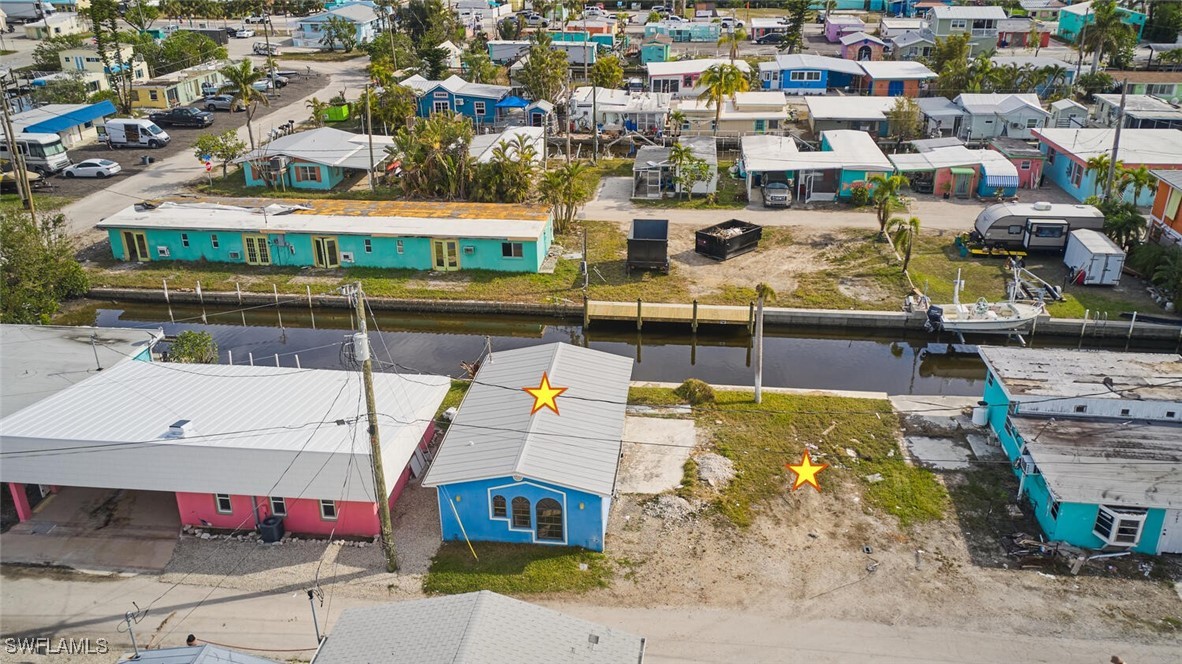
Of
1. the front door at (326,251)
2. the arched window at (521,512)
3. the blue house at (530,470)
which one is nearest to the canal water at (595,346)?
the front door at (326,251)

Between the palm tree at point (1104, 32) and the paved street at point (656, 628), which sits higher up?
the palm tree at point (1104, 32)

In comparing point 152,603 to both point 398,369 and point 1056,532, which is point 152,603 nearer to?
point 398,369

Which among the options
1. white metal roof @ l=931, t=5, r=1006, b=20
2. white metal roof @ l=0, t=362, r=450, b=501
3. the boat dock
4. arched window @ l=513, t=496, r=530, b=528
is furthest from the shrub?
white metal roof @ l=931, t=5, r=1006, b=20

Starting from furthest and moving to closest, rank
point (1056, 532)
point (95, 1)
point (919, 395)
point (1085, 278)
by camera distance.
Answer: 1. point (95, 1)
2. point (1085, 278)
3. point (919, 395)
4. point (1056, 532)

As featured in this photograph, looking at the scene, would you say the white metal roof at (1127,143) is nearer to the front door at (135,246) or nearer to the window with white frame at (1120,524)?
the window with white frame at (1120,524)

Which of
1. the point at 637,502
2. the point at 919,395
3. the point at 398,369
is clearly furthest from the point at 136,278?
the point at 919,395

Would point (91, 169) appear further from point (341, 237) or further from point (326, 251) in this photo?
point (341, 237)
